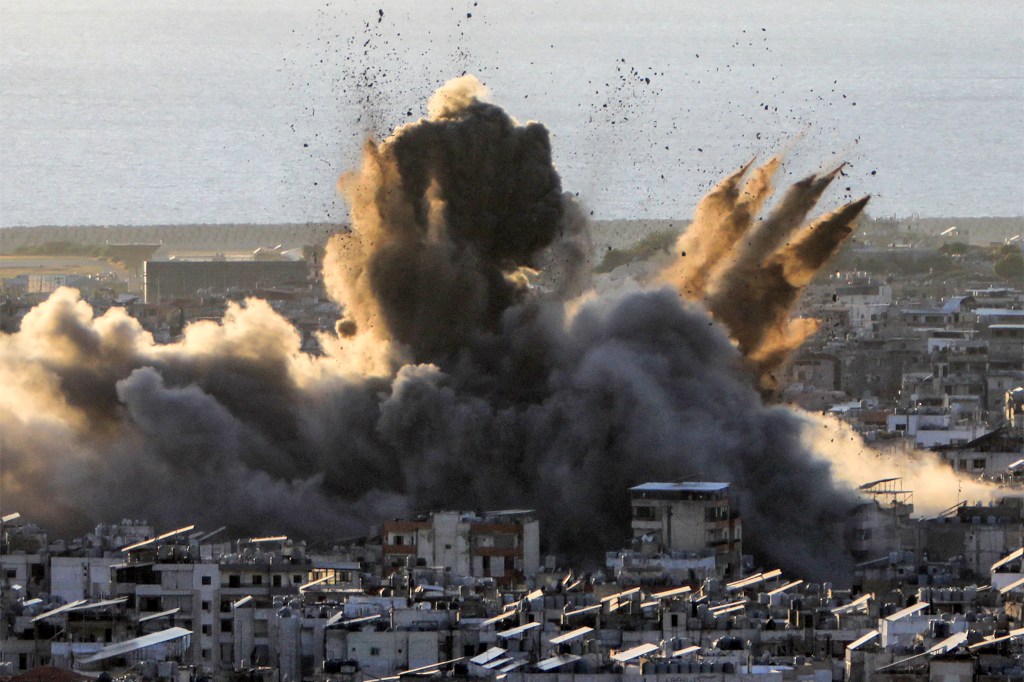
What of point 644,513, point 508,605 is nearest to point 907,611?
point 508,605

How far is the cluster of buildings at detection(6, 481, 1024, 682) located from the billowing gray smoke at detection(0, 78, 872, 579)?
7.33 feet

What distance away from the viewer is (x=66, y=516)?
208 ft

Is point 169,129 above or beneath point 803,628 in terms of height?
above

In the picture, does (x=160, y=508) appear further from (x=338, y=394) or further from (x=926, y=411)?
(x=926, y=411)

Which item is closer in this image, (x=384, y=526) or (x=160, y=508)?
(x=384, y=526)

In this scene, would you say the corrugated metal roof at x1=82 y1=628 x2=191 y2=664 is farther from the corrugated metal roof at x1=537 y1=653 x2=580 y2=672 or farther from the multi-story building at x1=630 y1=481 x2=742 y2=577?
the multi-story building at x1=630 y1=481 x2=742 y2=577

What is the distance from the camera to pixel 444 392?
212ft

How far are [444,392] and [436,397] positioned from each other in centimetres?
19

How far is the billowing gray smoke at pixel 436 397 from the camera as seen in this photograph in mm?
63125

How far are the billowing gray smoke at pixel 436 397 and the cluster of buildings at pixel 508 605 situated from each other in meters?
2.23

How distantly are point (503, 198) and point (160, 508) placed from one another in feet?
27.5

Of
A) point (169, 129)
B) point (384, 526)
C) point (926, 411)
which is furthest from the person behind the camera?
point (169, 129)

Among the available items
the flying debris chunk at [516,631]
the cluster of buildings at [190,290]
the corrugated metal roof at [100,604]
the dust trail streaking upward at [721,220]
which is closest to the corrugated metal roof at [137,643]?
the corrugated metal roof at [100,604]

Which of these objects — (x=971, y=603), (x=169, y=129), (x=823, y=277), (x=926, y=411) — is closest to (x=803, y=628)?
(x=971, y=603)
